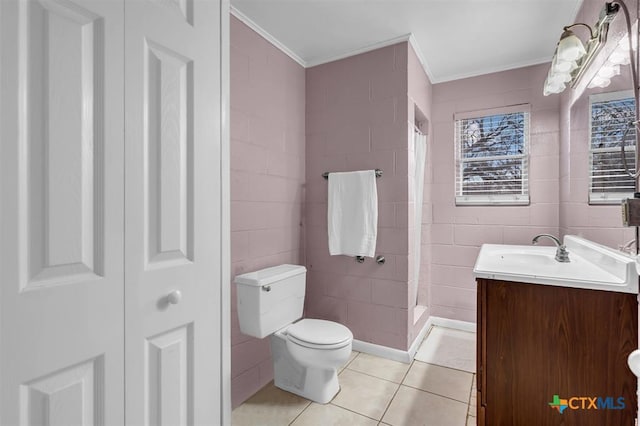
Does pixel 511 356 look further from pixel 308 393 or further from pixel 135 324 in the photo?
pixel 135 324

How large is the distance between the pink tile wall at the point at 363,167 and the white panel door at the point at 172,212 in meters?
1.57

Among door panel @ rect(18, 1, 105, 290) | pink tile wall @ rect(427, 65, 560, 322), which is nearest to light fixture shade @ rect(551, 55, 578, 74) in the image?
pink tile wall @ rect(427, 65, 560, 322)

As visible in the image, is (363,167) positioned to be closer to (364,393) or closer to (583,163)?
(583,163)

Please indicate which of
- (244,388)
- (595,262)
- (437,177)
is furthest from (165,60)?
(437,177)

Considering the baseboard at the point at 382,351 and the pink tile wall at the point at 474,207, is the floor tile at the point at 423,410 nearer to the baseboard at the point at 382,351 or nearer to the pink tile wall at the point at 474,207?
the baseboard at the point at 382,351

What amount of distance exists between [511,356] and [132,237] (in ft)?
5.07

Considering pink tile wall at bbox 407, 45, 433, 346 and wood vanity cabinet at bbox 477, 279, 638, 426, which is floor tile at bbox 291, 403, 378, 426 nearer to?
wood vanity cabinet at bbox 477, 279, 638, 426

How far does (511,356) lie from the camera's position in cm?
142

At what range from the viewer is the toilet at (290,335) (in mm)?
1870

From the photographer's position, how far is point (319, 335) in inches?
75.6

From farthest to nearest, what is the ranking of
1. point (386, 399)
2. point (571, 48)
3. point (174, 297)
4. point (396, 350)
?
point (396, 350), point (386, 399), point (571, 48), point (174, 297)

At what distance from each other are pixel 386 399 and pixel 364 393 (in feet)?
0.45

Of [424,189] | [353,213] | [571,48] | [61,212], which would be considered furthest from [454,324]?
[61,212]

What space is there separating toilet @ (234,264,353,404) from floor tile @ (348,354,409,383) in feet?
1.22
